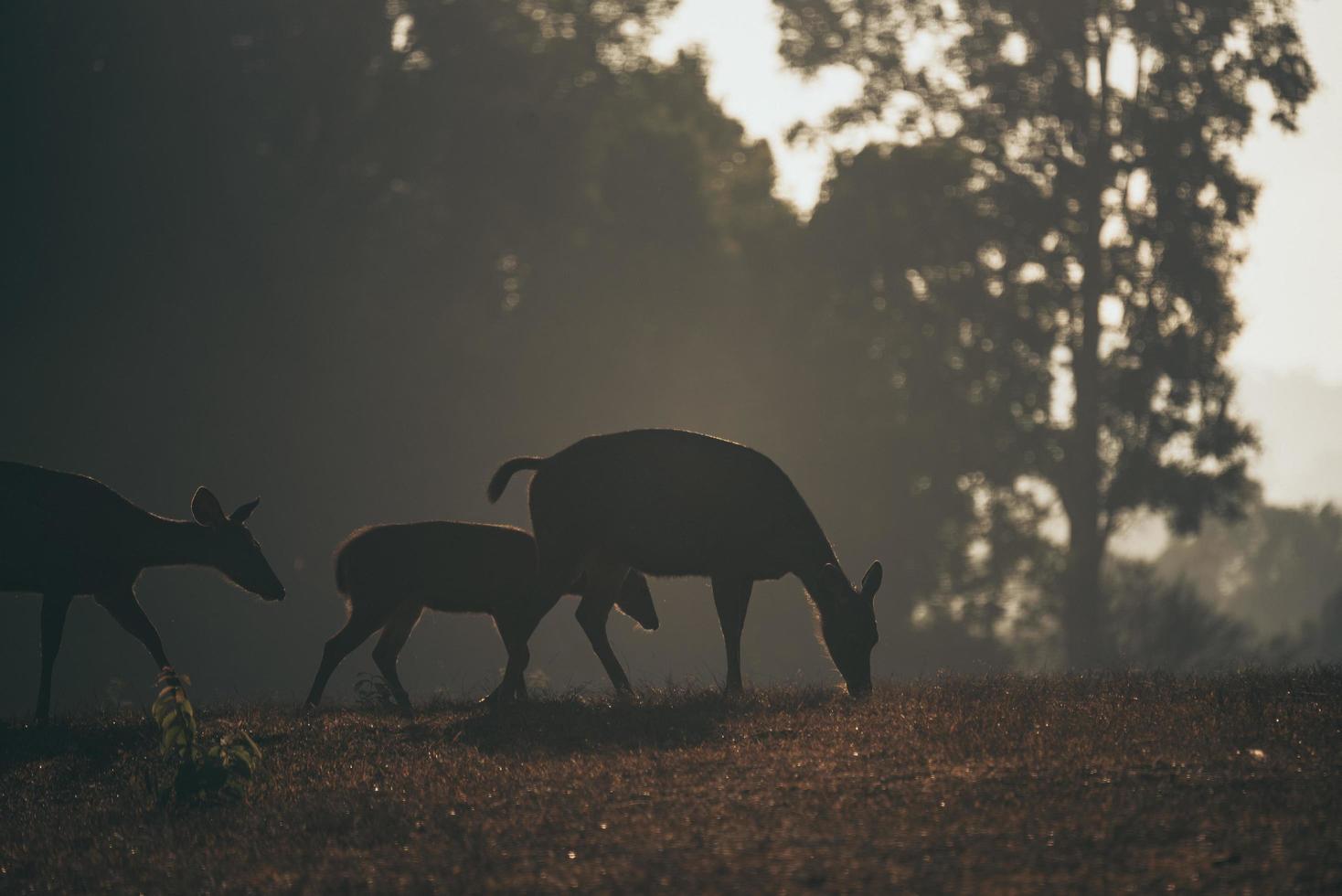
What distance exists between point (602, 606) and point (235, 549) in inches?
140

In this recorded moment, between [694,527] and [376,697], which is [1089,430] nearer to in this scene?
[694,527]

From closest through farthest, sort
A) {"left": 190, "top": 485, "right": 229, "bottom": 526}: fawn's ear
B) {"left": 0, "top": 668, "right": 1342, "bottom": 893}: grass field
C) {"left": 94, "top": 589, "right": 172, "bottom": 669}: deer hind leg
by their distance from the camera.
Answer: {"left": 0, "top": 668, "right": 1342, "bottom": 893}: grass field < {"left": 94, "top": 589, "right": 172, "bottom": 669}: deer hind leg < {"left": 190, "top": 485, "right": 229, "bottom": 526}: fawn's ear

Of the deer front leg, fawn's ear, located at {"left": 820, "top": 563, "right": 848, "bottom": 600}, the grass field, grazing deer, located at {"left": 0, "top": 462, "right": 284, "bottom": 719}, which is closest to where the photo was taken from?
the grass field

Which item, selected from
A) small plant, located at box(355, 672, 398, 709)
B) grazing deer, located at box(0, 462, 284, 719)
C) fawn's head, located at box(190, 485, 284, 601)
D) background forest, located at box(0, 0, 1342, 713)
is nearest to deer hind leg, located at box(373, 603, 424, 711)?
small plant, located at box(355, 672, 398, 709)

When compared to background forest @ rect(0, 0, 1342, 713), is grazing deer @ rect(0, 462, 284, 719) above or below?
below

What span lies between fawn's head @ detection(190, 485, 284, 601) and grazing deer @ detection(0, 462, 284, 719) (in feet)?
0.15

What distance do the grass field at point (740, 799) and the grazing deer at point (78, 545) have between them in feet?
5.36

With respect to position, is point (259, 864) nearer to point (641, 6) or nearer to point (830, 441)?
point (830, 441)

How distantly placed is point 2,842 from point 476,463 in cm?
2869

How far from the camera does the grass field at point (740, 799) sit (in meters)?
7.28

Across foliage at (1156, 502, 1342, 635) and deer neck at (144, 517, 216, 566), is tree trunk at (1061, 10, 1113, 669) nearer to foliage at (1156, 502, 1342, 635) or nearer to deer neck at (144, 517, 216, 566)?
deer neck at (144, 517, 216, 566)

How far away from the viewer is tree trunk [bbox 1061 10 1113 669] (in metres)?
35.7

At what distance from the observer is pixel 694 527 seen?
13680mm

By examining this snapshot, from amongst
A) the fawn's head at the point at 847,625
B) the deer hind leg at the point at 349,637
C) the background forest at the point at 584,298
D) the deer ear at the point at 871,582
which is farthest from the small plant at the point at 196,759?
the background forest at the point at 584,298
